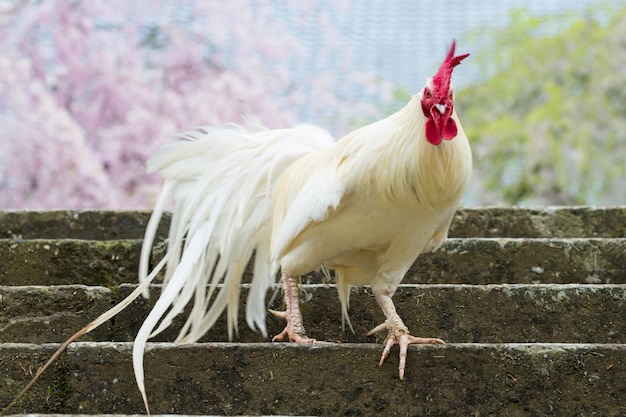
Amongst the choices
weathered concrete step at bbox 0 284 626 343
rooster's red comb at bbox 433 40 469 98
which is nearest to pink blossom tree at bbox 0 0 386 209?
weathered concrete step at bbox 0 284 626 343

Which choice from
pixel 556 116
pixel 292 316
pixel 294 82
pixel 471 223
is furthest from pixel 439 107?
pixel 556 116

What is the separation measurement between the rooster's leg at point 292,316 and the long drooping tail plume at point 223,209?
0.15m

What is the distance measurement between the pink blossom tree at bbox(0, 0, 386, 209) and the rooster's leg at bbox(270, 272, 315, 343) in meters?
5.22

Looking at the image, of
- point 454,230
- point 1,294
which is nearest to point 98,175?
point 454,230

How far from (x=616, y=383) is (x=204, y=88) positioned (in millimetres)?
8063

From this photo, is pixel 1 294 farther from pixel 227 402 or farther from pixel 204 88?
pixel 204 88

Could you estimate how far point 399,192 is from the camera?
3.52 m

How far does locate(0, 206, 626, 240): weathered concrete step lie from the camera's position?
517 centimetres

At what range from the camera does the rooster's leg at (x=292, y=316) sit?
3773mm

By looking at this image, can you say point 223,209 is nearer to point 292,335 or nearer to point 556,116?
point 292,335

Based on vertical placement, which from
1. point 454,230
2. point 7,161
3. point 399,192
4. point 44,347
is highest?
point 399,192

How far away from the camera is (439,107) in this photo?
3.39 m

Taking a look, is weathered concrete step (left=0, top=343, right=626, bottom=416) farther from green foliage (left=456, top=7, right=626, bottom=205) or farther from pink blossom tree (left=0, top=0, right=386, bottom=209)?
green foliage (left=456, top=7, right=626, bottom=205)

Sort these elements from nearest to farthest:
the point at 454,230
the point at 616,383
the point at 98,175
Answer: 1. the point at 616,383
2. the point at 454,230
3. the point at 98,175
